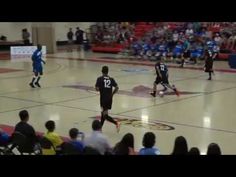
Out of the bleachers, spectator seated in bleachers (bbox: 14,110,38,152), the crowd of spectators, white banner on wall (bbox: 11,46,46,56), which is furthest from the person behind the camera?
the bleachers

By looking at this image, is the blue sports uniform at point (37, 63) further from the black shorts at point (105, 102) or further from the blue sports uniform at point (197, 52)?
the blue sports uniform at point (197, 52)

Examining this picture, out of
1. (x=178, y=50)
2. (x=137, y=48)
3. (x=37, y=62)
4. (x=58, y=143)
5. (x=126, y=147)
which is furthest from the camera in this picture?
(x=137, y=48)

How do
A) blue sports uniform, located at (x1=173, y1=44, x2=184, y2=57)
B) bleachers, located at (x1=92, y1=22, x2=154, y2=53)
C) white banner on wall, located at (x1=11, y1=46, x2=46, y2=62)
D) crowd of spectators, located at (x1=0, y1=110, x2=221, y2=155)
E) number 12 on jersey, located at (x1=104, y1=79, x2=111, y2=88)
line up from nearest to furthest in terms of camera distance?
crowd of spectators, located at (x1=0, y1=110, x2=221, y2=155), number 12 on jersey, located at (x1=104, y1=79, x2=111, y2=88), blue sports uniform, located at (x1=173, y1=44, x2=184, y2=57), white banner on wall, located at (x1=11, y1=46, x2=46, y2=62), bleachers, located at (x1=92, y1=22, x2=154, y2=53)

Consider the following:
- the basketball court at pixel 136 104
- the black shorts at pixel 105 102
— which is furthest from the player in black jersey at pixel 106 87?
the basketball court at pixel 136 104

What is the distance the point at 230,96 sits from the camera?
53.5ft

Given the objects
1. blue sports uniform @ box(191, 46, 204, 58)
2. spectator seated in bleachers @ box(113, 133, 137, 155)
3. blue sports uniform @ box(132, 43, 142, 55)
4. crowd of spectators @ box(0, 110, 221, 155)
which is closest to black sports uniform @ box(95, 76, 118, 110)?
crowd of spectators @ box(0, 110, 221, 155)

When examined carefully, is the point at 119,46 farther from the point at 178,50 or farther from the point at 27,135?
the point at 27,135

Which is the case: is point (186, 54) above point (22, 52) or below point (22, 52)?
above

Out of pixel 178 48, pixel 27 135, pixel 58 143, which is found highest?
pixel 178 48

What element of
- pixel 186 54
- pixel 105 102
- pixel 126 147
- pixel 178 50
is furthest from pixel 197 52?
pixel 126 147

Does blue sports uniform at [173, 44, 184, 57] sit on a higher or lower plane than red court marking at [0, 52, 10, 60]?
higher

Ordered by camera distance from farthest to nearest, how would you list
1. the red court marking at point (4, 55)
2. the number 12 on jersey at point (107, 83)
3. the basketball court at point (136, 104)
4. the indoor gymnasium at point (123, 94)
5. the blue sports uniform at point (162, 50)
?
the red court marking at point (4, 55)
the blue sports uniform at point (162, 50)
the basketball court at point (136, 104)
the number 12 on jersey at point (107, 83)
the indoor gymnasium at point (123, 94)

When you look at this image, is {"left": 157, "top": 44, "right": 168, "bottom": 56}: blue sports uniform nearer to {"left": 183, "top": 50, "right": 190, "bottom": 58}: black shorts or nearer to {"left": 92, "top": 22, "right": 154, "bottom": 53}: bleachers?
{"left": 183, "top": 50, "right": 190, "bottom": 58}: black shorts
